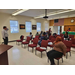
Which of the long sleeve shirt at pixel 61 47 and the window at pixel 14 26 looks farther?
the window at pixel 14 26

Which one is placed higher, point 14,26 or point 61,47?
point 14,26

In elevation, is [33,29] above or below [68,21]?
below

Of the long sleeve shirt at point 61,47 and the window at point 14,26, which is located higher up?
the window at point 14,26

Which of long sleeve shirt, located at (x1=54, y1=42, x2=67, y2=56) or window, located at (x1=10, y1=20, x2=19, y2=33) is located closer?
long sleeve shirt, located at (x1=54, y1=42, x2=67, y2=56)

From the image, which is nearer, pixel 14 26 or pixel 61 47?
pixel 61 47

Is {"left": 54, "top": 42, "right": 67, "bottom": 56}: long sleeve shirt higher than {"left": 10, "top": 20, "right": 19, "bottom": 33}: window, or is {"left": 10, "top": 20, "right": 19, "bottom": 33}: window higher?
{"left": 10, "top": 20, "right": 19, "bottom": 33}: window
